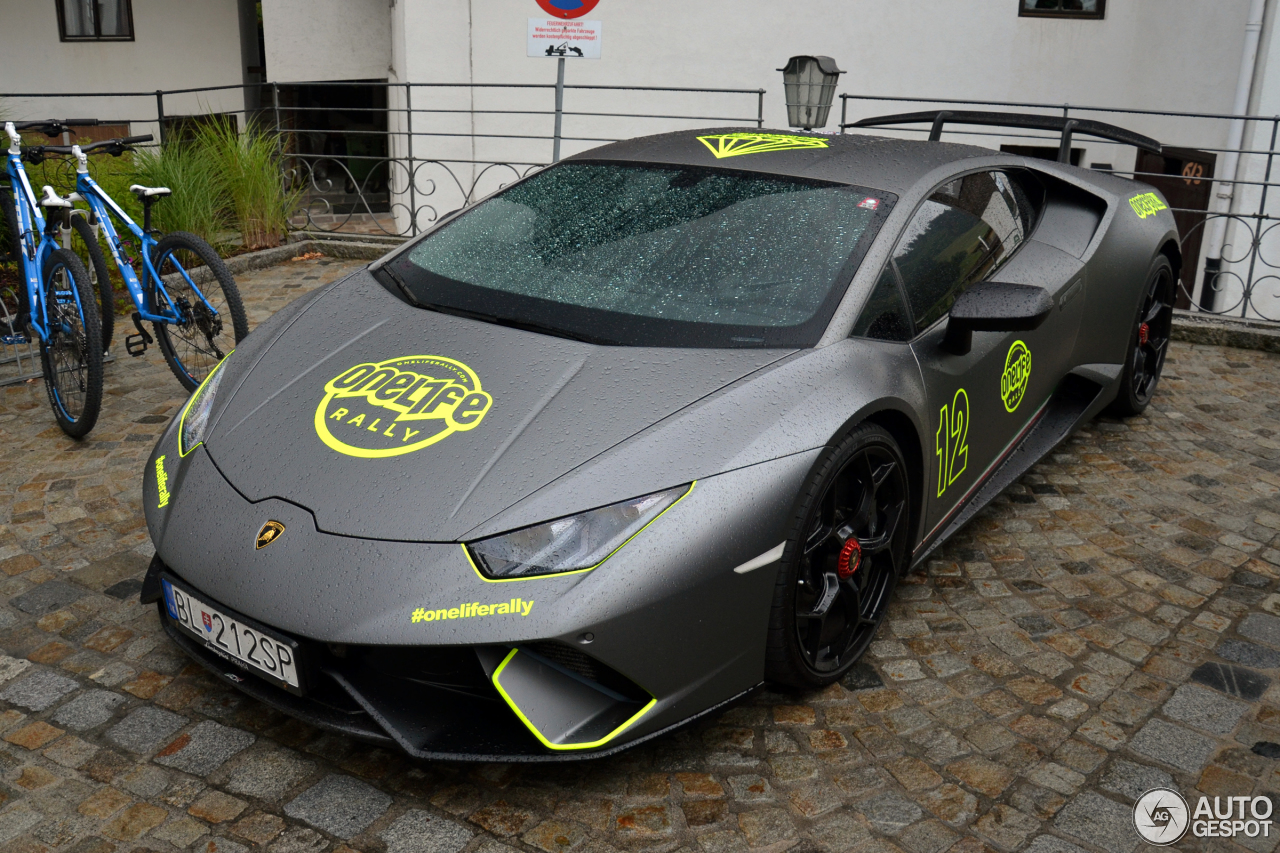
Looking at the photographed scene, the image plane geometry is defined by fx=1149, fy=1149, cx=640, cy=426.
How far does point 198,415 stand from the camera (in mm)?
3061

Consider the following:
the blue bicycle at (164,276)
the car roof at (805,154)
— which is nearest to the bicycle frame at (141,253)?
the blue bicycle at (164,276)

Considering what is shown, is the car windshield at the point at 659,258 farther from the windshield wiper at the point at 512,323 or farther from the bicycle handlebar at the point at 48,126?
the bicycle handlebar at the point at 48,126

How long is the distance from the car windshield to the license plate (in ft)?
3.45

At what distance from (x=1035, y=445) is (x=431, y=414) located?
7.43 feet

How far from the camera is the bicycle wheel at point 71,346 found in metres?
4.32

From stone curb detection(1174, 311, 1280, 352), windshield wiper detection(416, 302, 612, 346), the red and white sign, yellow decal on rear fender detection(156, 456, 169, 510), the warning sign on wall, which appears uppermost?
the red and white sign

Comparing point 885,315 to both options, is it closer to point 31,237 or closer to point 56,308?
point 56,308

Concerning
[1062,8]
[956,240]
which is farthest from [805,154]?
[1062,8]

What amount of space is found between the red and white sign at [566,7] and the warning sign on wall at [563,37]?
0.13 ft

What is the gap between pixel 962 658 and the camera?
3186mm

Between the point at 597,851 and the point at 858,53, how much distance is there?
10.9m

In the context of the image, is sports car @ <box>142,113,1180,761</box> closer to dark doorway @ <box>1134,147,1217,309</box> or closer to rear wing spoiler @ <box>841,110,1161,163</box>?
rear wing spoiler @ <box>841,110,1161,163</box>

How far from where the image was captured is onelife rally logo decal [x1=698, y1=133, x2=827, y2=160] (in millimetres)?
3641

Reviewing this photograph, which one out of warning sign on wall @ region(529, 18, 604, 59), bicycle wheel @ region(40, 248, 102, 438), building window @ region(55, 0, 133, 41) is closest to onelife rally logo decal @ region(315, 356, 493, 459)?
bicycle wheel @ region(40, 248, 102, 438)
